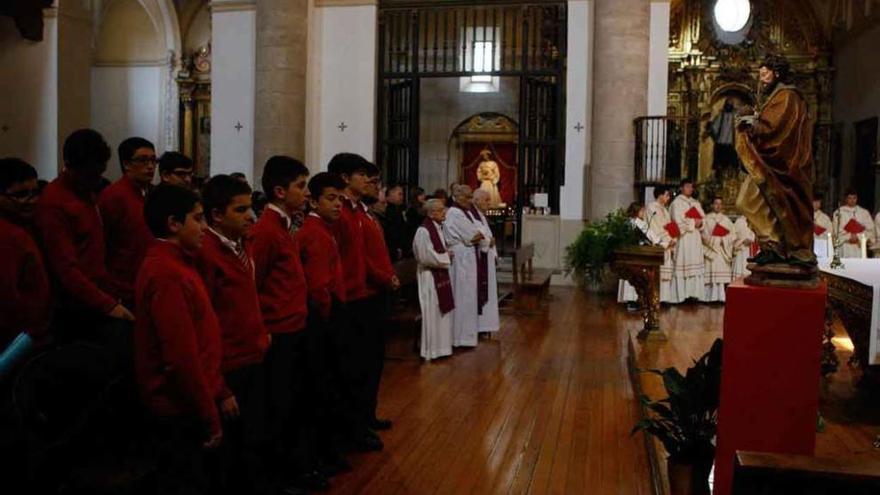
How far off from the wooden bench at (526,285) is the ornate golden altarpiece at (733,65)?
6.42 meters

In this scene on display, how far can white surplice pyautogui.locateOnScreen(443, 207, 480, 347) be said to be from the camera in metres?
8.34

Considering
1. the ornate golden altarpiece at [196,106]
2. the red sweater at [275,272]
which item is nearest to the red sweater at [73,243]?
the red sweater at [275,272]

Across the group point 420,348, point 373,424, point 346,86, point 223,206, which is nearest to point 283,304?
point 223,206

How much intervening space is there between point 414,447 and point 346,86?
402 inches

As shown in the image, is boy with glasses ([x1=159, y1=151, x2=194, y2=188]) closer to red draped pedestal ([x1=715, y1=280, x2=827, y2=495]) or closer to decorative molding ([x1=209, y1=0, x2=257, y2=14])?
red draped pedestal ([x1=715, y1=280, x2=827, y2=495])

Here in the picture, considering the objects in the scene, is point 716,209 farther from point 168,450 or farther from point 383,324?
point 168,450

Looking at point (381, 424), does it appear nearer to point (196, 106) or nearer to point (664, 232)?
point (664, 232)

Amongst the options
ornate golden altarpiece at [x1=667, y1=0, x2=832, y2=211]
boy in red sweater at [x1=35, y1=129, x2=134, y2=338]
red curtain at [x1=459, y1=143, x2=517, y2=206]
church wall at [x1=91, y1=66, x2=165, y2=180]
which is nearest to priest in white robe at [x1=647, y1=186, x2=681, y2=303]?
ornate golden altarpiece at [x1=667, y1=0, x2=832, y2=211]

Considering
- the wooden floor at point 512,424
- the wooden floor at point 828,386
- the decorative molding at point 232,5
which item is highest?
the decorative molding at point 232,5

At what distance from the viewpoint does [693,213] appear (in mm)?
12133

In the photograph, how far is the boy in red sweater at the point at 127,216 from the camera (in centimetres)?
425

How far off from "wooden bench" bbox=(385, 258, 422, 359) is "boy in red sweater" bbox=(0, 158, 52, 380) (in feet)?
14.7

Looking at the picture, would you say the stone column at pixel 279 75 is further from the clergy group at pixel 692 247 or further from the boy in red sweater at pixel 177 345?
the boy in red sweater at pixel 177 345


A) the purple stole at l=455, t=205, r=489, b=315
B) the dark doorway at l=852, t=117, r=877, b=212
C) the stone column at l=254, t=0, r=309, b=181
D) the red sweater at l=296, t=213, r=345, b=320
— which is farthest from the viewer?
the dark doorway at l=852, t=117, r=877, b=212
